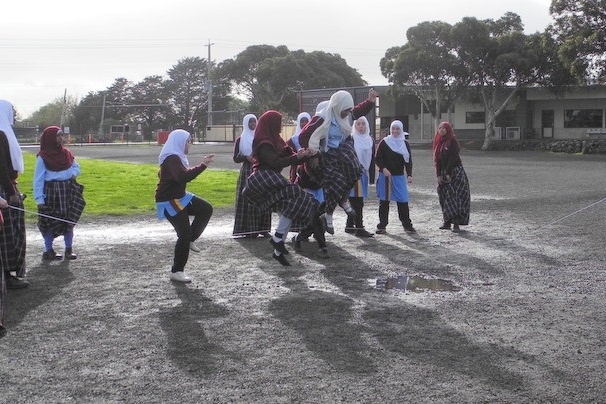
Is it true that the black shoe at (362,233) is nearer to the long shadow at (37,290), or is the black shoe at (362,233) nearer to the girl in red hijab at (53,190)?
the girl in red hijab at (53,190)

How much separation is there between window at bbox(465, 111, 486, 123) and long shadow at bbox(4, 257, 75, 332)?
1981 inches

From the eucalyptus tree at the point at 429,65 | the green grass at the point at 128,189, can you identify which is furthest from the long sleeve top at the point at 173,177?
the eucalyptus tree at the point at 429,65

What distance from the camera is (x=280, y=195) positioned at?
793 centimetres

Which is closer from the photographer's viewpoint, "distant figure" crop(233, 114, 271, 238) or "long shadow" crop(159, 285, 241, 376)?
"long shadow" crop(159, 285, 241, 376)

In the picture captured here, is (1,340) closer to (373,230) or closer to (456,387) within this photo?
(456,387)

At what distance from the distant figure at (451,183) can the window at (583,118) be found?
142 ft

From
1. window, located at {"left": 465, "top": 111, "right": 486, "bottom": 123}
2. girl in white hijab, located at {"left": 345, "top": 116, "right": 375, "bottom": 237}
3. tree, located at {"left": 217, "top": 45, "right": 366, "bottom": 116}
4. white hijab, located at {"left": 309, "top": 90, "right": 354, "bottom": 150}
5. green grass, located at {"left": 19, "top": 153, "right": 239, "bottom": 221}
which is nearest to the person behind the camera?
white hijab, located at {"left": 309, "top": 90, "right": 354, "bottom": 150}

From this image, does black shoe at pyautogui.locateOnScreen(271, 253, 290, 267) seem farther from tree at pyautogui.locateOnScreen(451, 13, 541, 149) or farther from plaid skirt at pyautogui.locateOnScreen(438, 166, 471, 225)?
tree at pyautogui.locateOnScreen(451, 13, 541, 149)

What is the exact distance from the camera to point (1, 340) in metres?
5.46

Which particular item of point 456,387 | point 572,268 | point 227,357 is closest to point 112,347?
point 227,357

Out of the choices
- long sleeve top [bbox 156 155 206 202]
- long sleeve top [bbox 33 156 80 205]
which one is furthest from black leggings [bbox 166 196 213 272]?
long sleeve top [bbox 33 156 80 205]

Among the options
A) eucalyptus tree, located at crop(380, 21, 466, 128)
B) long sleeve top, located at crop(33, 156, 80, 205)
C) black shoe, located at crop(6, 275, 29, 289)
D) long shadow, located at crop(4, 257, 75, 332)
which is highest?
eucalyptus tree, located at crop(380, 21, 466, 128)

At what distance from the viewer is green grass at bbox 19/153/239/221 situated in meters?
15.2

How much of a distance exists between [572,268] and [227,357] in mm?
4656
